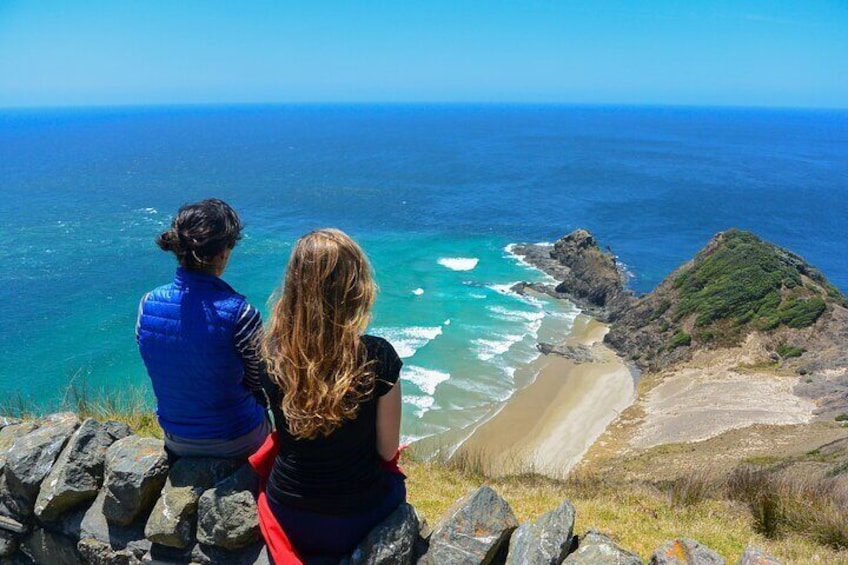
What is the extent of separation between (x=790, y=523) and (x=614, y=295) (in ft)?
133

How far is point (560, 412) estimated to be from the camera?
29203 millimetres

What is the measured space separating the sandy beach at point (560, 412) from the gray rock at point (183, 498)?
59.4 ft

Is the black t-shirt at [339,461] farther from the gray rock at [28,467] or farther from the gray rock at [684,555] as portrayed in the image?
the gray rock at [28,467]

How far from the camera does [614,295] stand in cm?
4547

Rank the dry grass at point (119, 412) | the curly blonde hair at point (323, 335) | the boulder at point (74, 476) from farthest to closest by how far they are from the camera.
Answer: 1. the dry grass at point (119, 412)
2. the boulder at point (74, 476)
3. the curly blonde hair at point (323, 335)

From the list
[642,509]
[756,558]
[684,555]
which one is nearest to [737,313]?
[642,509]

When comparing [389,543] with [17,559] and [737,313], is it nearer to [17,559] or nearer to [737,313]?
[17,559]

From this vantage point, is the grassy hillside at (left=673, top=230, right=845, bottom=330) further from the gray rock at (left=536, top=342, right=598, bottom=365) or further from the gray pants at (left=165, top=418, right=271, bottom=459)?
the gray pants at (left=165, top=418, right=271, bottom=459)

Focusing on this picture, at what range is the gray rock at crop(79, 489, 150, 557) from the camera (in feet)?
14.4

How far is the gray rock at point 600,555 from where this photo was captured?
3645 millimetres

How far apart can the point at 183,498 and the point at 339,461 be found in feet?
4.60

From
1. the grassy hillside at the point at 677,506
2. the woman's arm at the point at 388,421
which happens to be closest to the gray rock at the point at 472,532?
the woman's arm at the point at 388,421

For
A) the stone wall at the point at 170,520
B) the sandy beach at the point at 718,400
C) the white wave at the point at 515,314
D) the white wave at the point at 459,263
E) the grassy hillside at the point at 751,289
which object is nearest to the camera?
the stone wall at the point at 170,520

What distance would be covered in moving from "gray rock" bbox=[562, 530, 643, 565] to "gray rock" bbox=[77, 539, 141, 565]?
3018 mm
